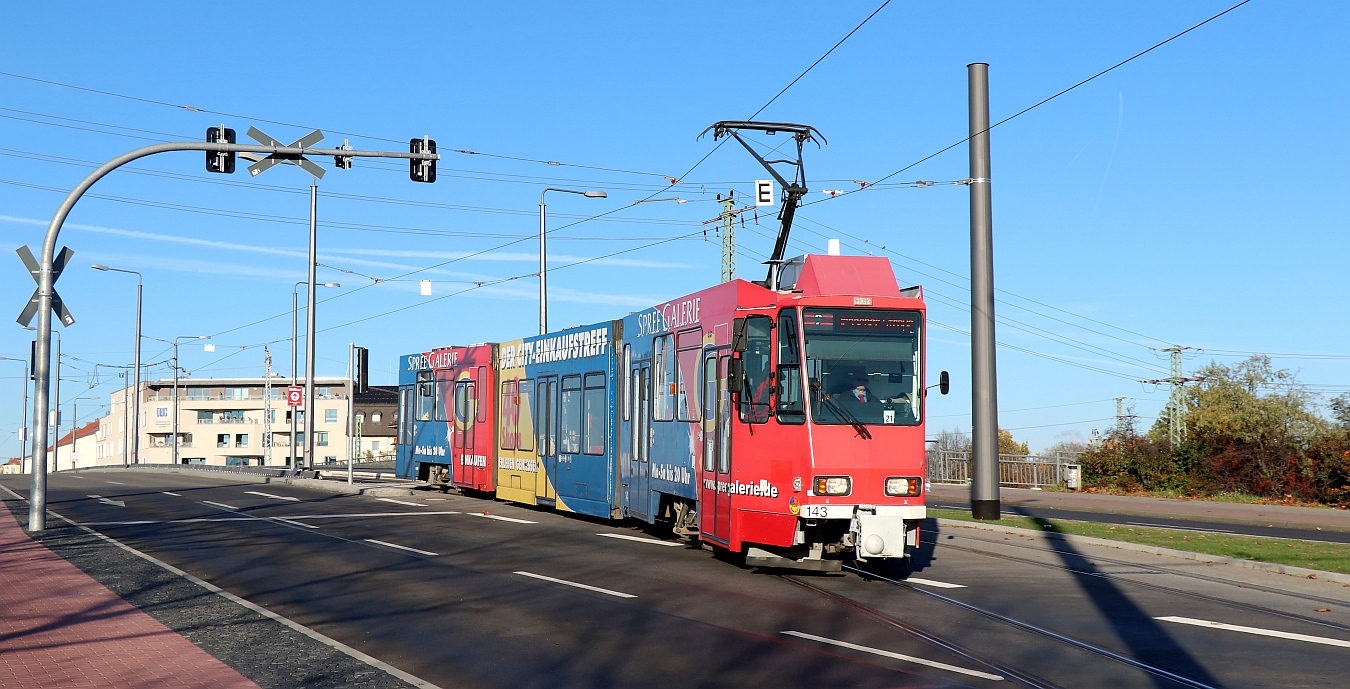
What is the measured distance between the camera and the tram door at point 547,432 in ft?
78.6

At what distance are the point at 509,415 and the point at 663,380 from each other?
9.47 metres

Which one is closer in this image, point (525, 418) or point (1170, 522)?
point (525, 418)

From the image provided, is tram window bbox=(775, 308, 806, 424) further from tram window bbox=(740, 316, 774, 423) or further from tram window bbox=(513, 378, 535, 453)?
tram window bbox=(513, 378, 535, 453)

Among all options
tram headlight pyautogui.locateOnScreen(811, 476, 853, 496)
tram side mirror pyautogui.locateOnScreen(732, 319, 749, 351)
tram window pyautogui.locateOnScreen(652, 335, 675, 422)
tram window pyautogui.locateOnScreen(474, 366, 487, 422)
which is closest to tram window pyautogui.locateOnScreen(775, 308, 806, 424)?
tram side mirror pyautogui.locateOnScreen(732, 319, 749, 351)

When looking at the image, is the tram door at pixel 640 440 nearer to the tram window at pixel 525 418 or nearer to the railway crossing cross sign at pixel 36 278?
the tram window at pixel 525 418

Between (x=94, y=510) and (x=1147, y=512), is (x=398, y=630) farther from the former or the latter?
(x=1147, y=512)

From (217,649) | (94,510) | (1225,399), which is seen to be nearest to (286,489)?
(94,510)

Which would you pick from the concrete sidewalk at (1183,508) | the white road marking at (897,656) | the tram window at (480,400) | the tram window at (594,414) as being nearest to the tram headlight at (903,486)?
the white road marking at (897,656)

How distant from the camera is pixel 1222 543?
19.6 m

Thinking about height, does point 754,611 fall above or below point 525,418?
below

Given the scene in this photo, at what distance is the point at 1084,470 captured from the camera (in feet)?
139

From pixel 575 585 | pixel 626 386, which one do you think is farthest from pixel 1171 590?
pixel 626 386

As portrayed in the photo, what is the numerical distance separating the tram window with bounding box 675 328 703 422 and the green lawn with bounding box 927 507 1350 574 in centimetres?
794

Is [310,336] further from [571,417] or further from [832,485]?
[832,485]
